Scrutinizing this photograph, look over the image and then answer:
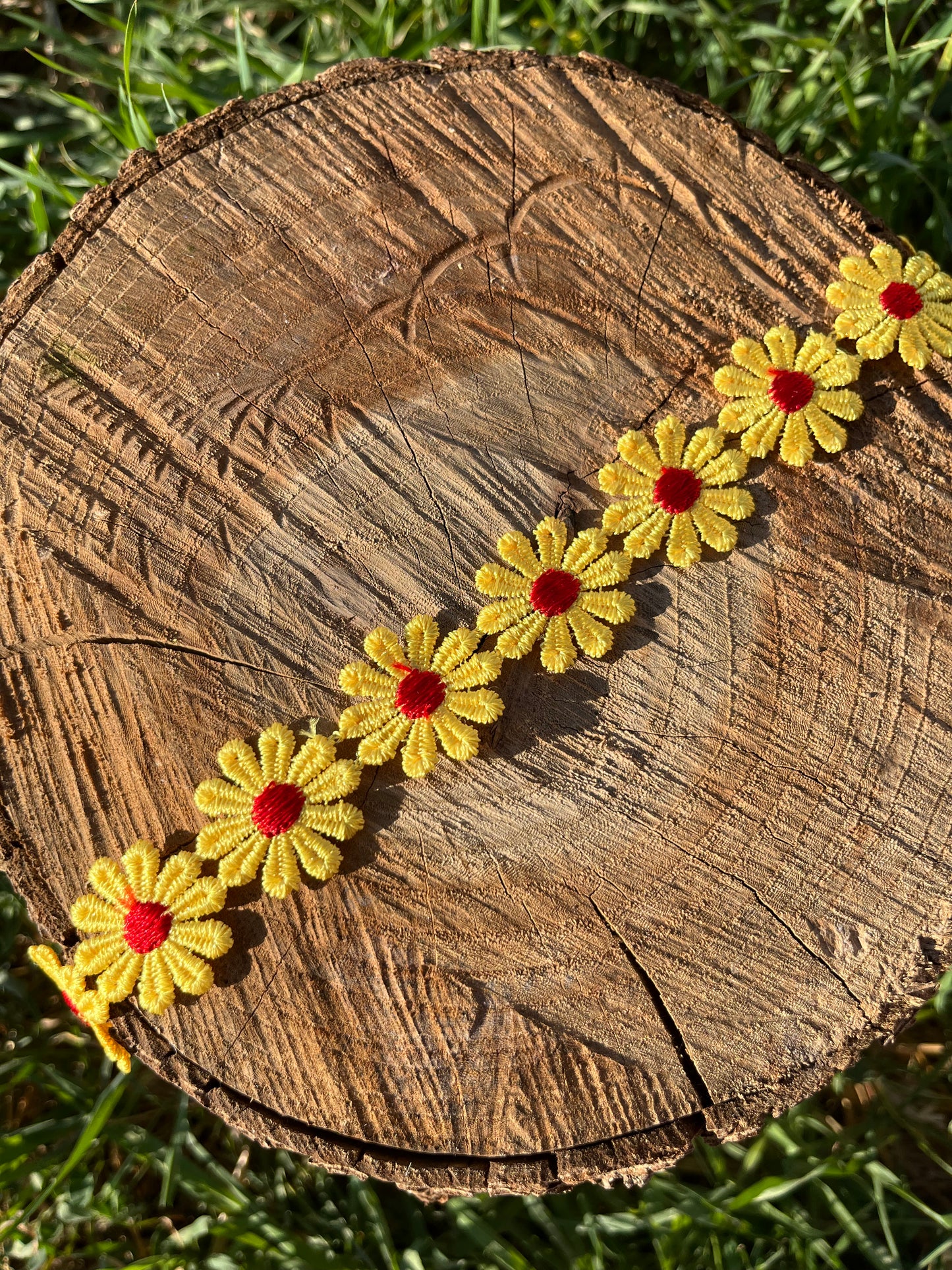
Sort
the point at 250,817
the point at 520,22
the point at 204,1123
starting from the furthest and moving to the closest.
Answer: the point at 520,22, the point at 204,1123, the point at 250,817

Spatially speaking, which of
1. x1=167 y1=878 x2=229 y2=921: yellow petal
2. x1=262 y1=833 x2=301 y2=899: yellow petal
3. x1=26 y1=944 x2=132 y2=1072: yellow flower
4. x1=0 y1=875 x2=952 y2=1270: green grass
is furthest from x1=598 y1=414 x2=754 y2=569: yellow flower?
x1=0 y1=875 x2=952 y2=1270: green grass

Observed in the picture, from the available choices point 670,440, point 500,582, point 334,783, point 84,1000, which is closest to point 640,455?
point 670,440

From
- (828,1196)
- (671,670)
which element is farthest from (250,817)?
(828,1196)

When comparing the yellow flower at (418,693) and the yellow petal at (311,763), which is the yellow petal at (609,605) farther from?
the yellow petal at (311,763)

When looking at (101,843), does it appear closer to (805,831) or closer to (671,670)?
(671,670)

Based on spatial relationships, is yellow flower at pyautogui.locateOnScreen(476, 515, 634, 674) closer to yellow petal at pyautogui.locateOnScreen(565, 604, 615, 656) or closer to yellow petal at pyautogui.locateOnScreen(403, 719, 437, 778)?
yellow petal at pyautogui.locateOnScreen(565, 604, 615, 656)
